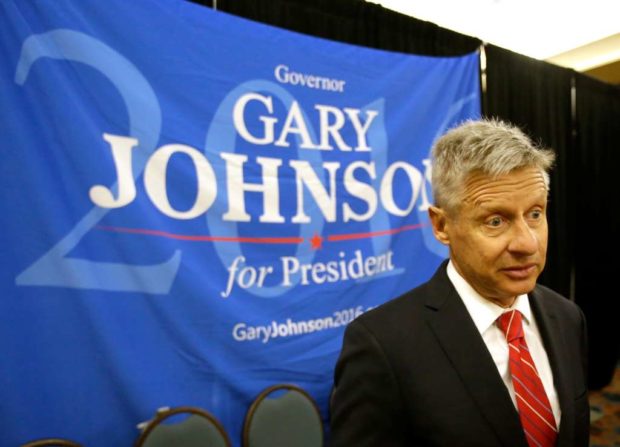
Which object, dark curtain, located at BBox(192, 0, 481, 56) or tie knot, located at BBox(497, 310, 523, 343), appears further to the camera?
dark curtain, located at BBox(192, 0, 481, 56)

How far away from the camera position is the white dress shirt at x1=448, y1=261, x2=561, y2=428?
2.73 ft

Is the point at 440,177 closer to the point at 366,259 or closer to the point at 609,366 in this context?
the point at 366,259

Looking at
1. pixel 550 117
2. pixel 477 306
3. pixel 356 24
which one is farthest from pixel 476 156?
pixel 550 117

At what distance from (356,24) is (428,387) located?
225 centimetres

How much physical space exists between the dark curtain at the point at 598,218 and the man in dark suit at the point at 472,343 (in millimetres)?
3730

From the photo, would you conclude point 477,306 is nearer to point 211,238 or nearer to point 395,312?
point 395,312

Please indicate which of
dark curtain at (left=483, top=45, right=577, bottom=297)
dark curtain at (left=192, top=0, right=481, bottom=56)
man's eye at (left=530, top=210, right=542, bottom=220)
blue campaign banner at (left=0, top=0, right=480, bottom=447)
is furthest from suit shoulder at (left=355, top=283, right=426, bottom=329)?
dark curtain at (left=483, top=45, right=577, bottom=297)

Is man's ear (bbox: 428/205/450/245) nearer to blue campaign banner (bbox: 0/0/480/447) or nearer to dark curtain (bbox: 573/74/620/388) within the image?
blue campaign banner (bbox: 0/0/480/447)

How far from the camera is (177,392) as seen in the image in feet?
Result: 5.40

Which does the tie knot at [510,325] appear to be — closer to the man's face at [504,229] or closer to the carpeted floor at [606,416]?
the man's face at [504,229]

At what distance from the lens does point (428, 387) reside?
0.77m

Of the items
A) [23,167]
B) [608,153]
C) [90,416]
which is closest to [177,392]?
[90,416]

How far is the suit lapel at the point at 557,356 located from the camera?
81 centimetres

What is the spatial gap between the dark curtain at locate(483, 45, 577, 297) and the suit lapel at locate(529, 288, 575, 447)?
2.48 m
